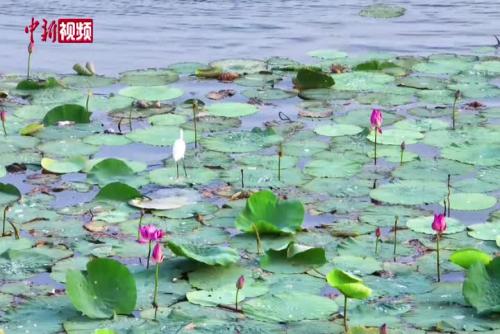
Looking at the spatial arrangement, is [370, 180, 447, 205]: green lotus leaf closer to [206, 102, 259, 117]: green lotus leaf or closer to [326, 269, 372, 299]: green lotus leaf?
[326, 269, 372, 299]: green lotus leaf

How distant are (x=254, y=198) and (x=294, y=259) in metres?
0.32

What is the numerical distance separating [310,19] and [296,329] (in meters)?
4.04

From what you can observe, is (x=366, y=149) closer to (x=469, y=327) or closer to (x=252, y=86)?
(x=252, y=86)

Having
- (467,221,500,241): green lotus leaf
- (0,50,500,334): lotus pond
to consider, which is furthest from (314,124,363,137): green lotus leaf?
(467,221,500,241): green lotus leaf

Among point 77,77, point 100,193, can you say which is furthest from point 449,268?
point 77,77

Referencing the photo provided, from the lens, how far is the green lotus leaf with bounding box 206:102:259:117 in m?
4.79

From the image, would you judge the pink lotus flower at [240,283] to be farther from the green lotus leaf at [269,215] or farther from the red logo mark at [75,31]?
the red logo mark at [75,31]

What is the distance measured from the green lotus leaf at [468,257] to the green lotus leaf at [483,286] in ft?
0.34

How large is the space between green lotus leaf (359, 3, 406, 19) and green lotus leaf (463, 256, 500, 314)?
390 centimetres

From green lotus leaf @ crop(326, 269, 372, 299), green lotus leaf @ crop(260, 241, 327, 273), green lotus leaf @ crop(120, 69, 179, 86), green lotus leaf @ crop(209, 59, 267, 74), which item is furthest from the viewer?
green lotus leaf @ crop(209, 59, 267, 74)

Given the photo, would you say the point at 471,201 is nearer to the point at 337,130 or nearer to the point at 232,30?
the point at 337,130

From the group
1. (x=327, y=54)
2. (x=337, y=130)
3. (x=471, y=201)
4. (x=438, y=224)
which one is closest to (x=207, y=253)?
(x=438, y=224)

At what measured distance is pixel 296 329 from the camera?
9.52 ft

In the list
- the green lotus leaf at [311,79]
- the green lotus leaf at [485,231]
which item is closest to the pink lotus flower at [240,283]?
the green lotus leaf at [485,231]
